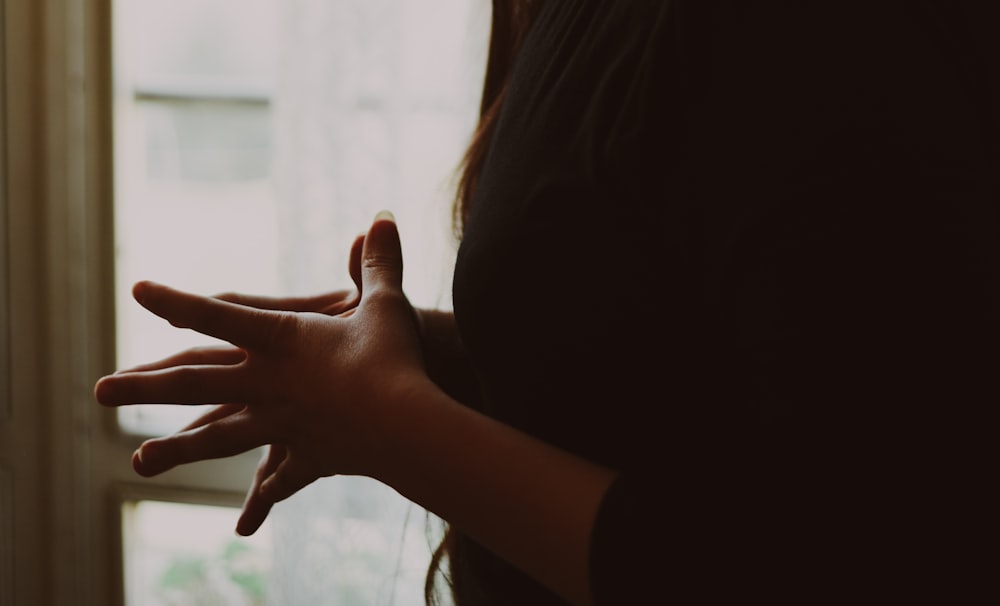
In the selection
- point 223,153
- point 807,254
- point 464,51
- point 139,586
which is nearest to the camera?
point 807,254

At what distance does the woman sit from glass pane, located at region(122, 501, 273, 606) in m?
1.14

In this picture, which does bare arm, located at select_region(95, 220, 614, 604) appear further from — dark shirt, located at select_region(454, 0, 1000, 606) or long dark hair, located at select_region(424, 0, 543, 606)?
long dark hair, located at select_region(424, 0, 543, 606)

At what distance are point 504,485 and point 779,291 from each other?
0.59ft

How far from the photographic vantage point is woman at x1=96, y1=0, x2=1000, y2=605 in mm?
349

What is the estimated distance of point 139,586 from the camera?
164 centimetres

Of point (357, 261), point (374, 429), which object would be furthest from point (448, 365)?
point (374, 429)

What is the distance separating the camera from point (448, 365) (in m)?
0.71

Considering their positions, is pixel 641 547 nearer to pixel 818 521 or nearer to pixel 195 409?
pixel 818 521

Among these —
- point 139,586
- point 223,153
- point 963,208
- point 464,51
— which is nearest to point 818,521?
point 963,208

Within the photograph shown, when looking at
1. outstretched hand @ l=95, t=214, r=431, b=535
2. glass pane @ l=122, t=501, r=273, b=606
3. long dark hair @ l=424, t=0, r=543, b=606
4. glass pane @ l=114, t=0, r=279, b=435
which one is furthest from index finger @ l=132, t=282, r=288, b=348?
glass pane @ l=122, t=501, r=273, b=606

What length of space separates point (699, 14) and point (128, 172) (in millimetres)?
1351

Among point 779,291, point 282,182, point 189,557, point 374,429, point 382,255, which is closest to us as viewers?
point 779,291

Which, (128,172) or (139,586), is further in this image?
(139,586)

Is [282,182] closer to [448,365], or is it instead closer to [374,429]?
[448,365]
